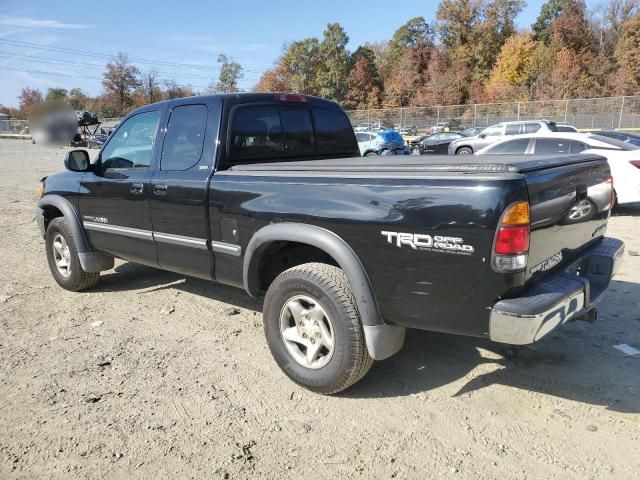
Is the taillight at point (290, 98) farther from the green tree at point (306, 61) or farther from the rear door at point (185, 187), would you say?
the green tree at point (306, 61)

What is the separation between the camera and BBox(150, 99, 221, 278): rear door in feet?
12.5

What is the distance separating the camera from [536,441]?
2771 millimetres

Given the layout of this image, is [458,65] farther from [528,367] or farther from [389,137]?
[528,367]

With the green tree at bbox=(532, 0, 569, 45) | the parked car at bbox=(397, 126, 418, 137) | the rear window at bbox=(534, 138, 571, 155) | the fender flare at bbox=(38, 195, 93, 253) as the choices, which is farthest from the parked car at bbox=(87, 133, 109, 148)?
the green tree at bbox=(532, 0, 569, 45)

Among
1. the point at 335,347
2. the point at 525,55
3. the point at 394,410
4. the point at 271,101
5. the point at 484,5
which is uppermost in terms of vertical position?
the point at 484,5

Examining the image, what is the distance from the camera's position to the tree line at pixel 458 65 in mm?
53906

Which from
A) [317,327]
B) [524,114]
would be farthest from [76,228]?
[524,114]

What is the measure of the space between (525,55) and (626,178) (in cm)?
5882

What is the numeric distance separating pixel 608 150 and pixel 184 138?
802 centimetres

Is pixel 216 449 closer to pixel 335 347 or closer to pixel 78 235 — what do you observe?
pixel 335 347

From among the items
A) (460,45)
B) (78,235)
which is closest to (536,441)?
(78,235)

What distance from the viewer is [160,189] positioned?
4078mm

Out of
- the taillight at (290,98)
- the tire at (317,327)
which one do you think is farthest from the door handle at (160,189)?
the tire at (317,327)

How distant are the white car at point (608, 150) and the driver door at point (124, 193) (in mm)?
5590
